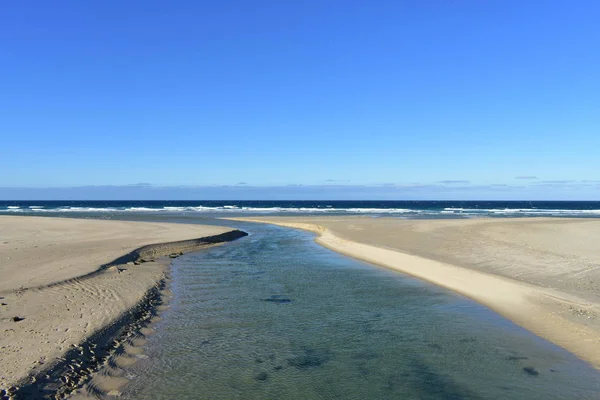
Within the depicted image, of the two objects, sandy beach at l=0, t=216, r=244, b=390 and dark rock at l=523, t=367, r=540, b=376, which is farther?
dark rock at l=523, t=367, r=540, b=376

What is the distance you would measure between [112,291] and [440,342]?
10.1 metres

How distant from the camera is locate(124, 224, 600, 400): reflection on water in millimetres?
8094

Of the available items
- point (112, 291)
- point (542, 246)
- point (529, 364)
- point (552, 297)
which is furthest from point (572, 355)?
point (542, 246)

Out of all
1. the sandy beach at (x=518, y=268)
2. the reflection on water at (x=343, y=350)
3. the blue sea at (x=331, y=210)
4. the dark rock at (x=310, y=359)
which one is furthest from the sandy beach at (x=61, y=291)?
the blue sea at (x=331, y=210)

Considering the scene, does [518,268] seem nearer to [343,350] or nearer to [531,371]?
[531,371]

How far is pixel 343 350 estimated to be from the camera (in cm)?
1007

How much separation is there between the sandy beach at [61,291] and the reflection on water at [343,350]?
58.2 inches

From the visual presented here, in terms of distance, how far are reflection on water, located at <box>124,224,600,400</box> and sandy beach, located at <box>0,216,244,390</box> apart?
1.48 metres

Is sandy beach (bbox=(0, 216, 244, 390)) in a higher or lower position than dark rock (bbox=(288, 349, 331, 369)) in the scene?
higher

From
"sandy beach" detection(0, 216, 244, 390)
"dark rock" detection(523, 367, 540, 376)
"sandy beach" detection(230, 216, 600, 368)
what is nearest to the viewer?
"sandy beach" detection(0, 216, 244, 390)

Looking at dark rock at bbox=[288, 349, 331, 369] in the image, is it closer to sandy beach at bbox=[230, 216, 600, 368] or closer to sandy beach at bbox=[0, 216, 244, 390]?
sandy beach at bbox=[0, 216, 244, 390]

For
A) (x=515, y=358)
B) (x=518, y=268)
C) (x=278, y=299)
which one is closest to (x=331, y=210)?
(x=518, y=268)

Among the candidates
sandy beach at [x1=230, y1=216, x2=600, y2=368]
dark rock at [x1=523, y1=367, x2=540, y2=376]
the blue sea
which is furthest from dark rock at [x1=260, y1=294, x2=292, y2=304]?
the blue sea

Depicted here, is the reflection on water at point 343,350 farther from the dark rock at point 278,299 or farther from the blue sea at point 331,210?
the blue sea at point 331,210
